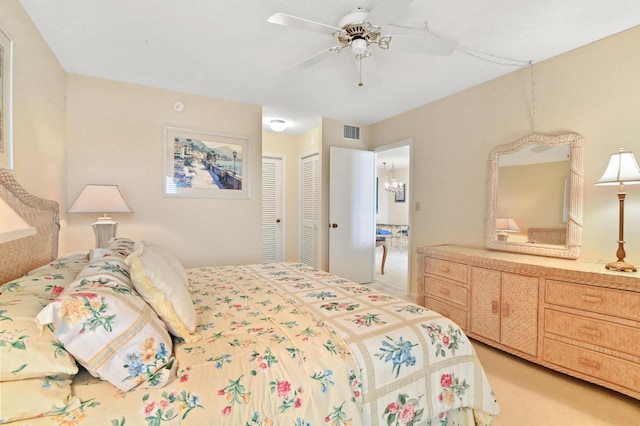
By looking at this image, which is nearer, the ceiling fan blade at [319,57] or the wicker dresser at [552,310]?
the wicker dresser at [552,310]

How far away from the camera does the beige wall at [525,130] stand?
2.17 meters

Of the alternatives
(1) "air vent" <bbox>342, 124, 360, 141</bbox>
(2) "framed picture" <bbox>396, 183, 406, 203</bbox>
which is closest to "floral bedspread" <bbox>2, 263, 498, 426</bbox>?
(1) "air vent" <bbox>342, 124, 360, 141</bbox>

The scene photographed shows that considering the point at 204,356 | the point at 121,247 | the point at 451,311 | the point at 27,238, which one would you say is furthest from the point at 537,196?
the point at 27,238

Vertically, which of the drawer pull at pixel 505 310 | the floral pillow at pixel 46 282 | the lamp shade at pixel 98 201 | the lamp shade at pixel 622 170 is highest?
the lamp shade at pixel 622 170

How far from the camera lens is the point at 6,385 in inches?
30.2

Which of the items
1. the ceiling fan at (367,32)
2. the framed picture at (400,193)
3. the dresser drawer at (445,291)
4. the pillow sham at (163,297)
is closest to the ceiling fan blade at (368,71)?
the ceiling fan at (367,32)

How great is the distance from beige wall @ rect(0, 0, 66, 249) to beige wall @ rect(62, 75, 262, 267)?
0.18m

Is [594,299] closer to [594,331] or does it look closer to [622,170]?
[594,331]

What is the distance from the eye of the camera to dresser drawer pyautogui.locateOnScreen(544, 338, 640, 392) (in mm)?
1818

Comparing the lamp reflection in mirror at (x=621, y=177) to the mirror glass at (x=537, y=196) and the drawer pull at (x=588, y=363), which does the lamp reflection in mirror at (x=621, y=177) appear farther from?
the drawer pull at (x=588, y=363)

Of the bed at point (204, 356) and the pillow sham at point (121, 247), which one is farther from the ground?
the pillow sham at point (121, 247)

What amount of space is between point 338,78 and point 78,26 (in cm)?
209

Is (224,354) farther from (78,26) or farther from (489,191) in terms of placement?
(489,191)

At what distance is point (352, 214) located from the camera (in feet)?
14.5
